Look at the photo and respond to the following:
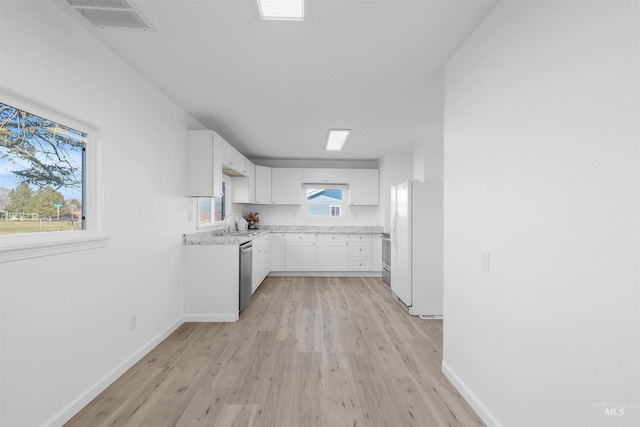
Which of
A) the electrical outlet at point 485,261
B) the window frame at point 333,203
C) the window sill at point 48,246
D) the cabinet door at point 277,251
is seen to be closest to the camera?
the window sill at point 48,246

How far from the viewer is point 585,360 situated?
45.1 inches

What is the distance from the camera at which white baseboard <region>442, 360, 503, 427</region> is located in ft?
5.75

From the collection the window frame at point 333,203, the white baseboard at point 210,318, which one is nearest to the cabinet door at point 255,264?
the white baseboard at point 210,318

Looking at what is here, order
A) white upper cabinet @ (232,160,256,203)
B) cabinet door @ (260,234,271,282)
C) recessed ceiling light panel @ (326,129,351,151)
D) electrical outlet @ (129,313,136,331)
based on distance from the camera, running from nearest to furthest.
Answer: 1. electrical outlet @ (129,313,136,331)
2. recessed ceiling light panel @ (326,129,351,151)
3. cabinet door @ (260,234,271,282)
4. white upper cabinet @ (232,160,256,203)

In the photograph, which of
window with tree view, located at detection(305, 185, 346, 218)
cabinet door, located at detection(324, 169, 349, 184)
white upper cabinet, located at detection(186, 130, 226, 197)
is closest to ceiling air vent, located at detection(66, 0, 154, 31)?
white upper cabinet, located at detection(186, 130, 226, 197)

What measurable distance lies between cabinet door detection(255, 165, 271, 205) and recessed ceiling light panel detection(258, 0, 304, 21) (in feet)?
14.4

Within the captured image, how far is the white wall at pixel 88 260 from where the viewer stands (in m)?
1.55

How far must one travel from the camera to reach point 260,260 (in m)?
5.07

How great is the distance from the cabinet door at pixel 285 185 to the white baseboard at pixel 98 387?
147 inches

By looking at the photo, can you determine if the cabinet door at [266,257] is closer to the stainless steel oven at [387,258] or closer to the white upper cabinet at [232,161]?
the white upper cabinet at [232,161]

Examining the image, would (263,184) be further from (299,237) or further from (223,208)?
(299,237)

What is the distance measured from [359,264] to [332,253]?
60 centimetres

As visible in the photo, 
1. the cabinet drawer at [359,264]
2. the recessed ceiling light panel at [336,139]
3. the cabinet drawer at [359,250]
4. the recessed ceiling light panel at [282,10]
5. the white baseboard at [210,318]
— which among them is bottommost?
the white baseboard at [210,318]

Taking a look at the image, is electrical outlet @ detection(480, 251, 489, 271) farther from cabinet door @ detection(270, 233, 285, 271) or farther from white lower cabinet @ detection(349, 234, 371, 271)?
cabinet door @ detection(270, 233, 285, 271)
